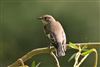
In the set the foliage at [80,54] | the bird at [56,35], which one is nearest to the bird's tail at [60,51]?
the bird at [56,35]

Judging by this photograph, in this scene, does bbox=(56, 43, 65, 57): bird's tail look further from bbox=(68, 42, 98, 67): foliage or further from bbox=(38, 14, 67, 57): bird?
bbox=(68, 42, 98, 67): foliage

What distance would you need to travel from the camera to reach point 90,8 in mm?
6699

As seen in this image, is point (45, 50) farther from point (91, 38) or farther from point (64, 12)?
point (64, 12)

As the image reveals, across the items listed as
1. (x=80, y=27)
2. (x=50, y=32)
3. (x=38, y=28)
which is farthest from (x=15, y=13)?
(x=50, y=32)

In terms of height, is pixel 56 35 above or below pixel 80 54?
below

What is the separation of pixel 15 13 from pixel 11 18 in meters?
0.09

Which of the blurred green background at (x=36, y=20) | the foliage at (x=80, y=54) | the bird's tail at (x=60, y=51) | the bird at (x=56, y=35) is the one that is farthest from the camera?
the blurred green background at (x=36, y=20)

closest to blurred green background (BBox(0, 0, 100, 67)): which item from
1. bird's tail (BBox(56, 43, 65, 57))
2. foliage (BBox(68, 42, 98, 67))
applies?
bird's tail (BBox(56, 43, 65, 57))

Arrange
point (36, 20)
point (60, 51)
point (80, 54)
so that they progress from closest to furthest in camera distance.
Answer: point (80, 54), point (60, 51), point (36, 20)

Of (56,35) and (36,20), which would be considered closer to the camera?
(56,35)

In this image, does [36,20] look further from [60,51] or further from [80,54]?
[80,54]

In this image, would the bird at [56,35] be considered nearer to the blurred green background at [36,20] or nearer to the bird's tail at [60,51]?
the bird's tail at [60,51]

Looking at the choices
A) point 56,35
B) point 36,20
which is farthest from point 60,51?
point 36,20

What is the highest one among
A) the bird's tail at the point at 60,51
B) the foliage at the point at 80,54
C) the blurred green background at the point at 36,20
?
the foliage at the point at 80,54
